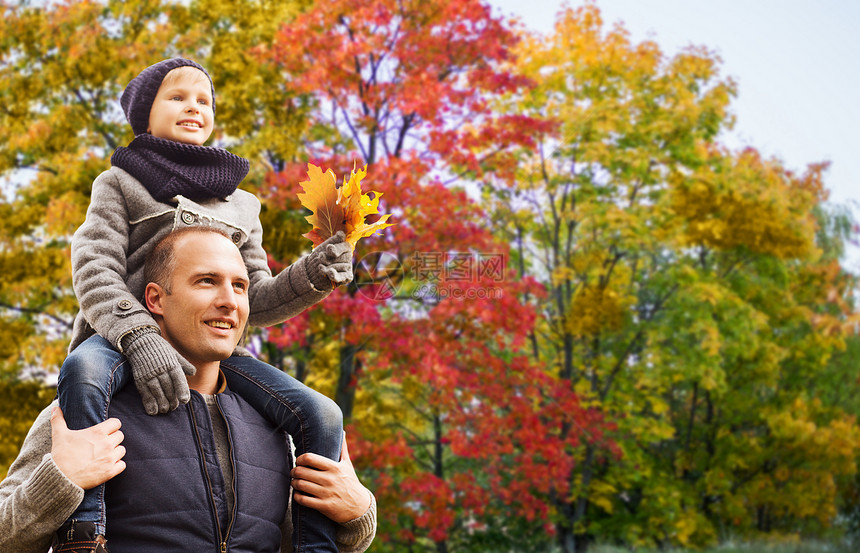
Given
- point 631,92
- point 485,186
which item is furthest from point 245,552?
point 631,92

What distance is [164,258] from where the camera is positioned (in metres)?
2.06

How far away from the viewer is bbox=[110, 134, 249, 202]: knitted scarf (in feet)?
7.32

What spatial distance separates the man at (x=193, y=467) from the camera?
170 cm

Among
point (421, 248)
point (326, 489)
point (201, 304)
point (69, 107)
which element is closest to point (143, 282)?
point (201, 304)

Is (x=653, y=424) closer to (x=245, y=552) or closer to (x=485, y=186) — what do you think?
(x=485, y=186)

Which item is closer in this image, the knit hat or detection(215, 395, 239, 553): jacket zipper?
detection(215, 395, 239, 553): jacket zipper

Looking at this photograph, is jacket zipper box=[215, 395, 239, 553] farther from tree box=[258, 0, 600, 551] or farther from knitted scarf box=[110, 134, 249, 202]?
tree box=[258, 0, 600, 551]

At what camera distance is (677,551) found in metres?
10.3

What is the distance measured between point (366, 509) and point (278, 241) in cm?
622

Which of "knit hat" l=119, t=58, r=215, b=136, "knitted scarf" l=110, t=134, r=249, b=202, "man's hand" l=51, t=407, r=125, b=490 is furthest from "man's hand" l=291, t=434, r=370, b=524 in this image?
"knit hat" l=119, t=58, r=215, b=136

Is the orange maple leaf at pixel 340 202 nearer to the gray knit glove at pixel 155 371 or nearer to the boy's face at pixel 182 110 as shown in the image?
the boy's face at pixel 182 110

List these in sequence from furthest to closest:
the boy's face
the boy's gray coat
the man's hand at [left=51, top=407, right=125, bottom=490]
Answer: the boy's face
the boy's gray coat
the man's hand at [left=51, top=407, right=125, bottom=490]

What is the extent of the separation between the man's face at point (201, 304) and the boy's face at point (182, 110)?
43cm

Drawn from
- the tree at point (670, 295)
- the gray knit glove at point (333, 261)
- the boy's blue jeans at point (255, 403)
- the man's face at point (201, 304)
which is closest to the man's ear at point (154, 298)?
the man's face at point (201, 304)
